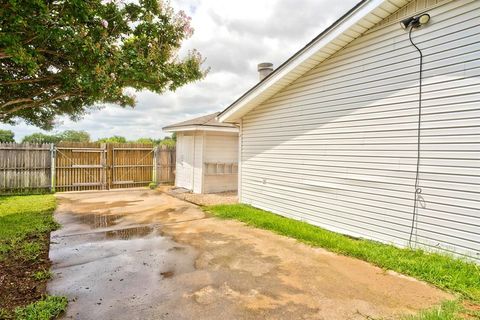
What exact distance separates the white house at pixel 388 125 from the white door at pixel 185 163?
5.47 meters

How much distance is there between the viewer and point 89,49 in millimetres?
4785

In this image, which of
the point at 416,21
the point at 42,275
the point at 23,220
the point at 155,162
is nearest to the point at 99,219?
the point at 23,220

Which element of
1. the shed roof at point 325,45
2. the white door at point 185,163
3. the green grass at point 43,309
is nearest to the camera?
the green grass at point 43,309

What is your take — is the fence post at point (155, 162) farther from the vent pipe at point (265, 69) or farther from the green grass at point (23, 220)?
the vent pipe at point (265, 69)

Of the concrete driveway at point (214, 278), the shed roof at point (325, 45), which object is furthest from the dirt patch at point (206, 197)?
the shed roof at point (325, 45)

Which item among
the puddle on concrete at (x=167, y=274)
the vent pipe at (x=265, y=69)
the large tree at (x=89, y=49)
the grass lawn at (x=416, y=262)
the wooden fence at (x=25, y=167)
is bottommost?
the puddle on concrete at (x=167, y=274)

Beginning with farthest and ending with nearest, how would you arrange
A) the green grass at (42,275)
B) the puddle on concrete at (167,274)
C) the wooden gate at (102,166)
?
the wooden gate at (102,166) < the puddle on concrete at (167,274) < the green grass at (42,275)

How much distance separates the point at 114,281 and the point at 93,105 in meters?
6.13

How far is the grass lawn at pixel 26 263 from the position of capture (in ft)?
9.87

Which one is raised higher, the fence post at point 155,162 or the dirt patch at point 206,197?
the fence post at point 155,162

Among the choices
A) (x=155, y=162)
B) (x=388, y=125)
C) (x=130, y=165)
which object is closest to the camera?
(x=388, y=125)

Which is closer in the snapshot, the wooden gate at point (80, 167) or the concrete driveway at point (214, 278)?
the concrete driveway at point (214, 278)

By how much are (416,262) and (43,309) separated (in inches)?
195

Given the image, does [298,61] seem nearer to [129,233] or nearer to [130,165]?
A: [129,233]
